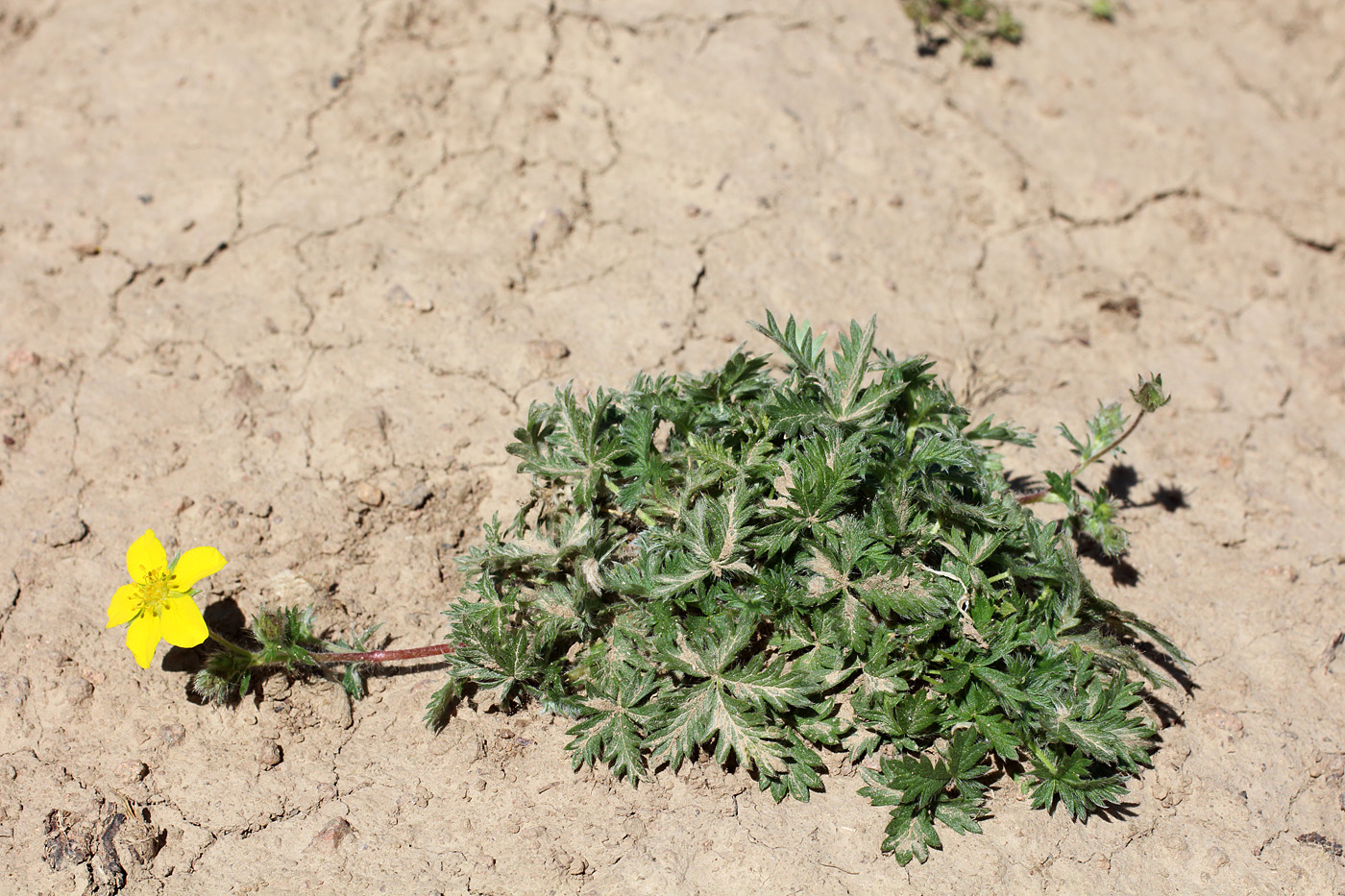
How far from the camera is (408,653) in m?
2.75

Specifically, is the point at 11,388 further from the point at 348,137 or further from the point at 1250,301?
the point at 1250,301

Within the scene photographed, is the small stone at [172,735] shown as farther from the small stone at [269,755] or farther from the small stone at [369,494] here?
the small stone at [369,494]

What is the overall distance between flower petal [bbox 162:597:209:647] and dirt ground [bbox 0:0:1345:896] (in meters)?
0.36

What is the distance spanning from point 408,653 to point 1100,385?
9.33ft

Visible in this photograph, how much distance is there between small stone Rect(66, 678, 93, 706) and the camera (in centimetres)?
272

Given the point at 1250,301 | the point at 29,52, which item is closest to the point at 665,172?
the point at 1250,301

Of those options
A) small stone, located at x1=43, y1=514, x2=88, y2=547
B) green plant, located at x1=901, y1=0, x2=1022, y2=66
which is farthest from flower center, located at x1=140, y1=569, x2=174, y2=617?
green plant, located at x1=901, y1=0, x2=1022, y2=66

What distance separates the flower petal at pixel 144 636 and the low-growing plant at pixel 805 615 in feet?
0.26

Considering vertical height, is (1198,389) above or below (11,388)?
below

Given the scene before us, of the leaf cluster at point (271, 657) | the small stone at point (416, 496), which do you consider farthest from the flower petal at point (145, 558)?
the small stone at point (416, 496)

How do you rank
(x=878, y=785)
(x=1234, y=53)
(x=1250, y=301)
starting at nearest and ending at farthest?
1. (x=878, y=785)
2. (x=1250, y=301)
3. (x=1234, y=53)

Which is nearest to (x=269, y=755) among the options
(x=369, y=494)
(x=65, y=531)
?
(x=369, y=494)

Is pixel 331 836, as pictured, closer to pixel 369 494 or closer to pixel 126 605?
pixel 126 605

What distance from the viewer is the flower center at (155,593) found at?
100 inches
